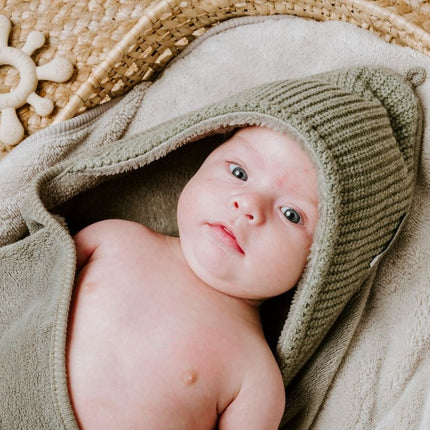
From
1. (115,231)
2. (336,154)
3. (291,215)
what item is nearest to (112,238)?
(115,231)

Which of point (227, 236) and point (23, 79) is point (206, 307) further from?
point (23, 79)

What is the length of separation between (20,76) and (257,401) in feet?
3.12

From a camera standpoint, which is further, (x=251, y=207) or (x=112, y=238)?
(x=112, y=238)

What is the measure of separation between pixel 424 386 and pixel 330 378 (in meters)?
0.18

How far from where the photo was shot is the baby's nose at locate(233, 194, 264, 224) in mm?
1006

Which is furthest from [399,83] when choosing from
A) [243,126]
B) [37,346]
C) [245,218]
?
[37,346]

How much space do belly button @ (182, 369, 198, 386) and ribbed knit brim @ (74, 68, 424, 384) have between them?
192 mm

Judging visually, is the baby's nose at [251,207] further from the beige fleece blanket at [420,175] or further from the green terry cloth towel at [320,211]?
the beige fleece blanket at [420,175]

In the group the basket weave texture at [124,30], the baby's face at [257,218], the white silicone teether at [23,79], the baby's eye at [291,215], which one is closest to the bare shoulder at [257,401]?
the baby's face at [257,218]

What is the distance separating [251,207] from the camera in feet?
3.30

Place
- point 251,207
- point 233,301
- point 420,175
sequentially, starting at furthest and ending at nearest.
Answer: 1. point 420,175
2. point 233,301
3. point 251,207

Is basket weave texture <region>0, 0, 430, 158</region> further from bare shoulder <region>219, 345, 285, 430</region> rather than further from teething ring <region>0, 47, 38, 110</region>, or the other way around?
bare shoulder <region>219, 345, 285, 430</region>

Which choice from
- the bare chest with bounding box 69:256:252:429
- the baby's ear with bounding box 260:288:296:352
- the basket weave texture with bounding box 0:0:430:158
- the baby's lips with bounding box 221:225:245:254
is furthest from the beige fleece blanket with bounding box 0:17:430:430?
the baby's lips with bounding box 221:225:245:254

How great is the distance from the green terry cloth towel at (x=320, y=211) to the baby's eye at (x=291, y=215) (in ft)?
0.16
